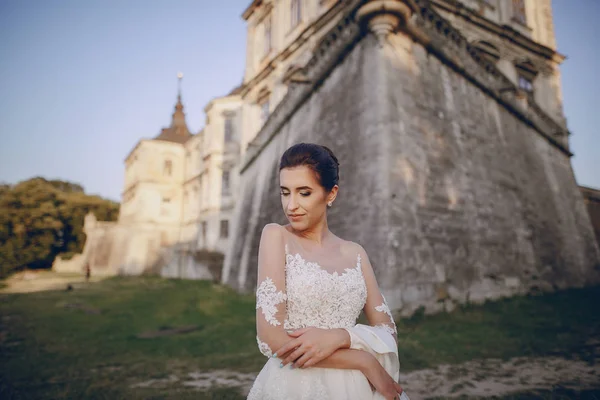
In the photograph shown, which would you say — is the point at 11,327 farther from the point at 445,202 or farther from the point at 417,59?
the point at 417,59

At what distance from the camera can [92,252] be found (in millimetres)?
36281

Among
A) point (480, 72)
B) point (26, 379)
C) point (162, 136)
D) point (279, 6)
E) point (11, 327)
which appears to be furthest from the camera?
point (162, 136)

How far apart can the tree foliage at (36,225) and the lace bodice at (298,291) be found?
38702mm

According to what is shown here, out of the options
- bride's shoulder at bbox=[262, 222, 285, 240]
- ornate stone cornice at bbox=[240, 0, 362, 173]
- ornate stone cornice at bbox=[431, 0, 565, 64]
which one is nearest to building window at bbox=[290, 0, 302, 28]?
ornate stone cornice at bbox=[431, 0, 565, 64]

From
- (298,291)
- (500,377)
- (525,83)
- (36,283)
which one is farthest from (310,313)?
(36,283)

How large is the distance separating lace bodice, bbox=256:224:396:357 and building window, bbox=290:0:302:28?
790 inches

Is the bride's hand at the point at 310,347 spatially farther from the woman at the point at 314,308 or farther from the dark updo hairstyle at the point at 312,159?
the dark updo hairstyle at the point at 312,159

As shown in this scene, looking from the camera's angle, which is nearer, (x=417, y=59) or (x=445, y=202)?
(x=445, y=202)

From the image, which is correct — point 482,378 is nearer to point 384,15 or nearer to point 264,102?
point 384,15

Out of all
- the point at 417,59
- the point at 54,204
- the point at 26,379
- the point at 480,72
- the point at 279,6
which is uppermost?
the point at 279,6

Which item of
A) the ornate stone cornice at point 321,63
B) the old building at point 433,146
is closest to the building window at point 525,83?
the old building at point 433,146

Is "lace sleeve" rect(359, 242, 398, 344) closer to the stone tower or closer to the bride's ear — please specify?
the bride's ear

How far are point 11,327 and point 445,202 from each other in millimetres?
11272

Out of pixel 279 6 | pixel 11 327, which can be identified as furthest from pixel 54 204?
pixel 11 327
